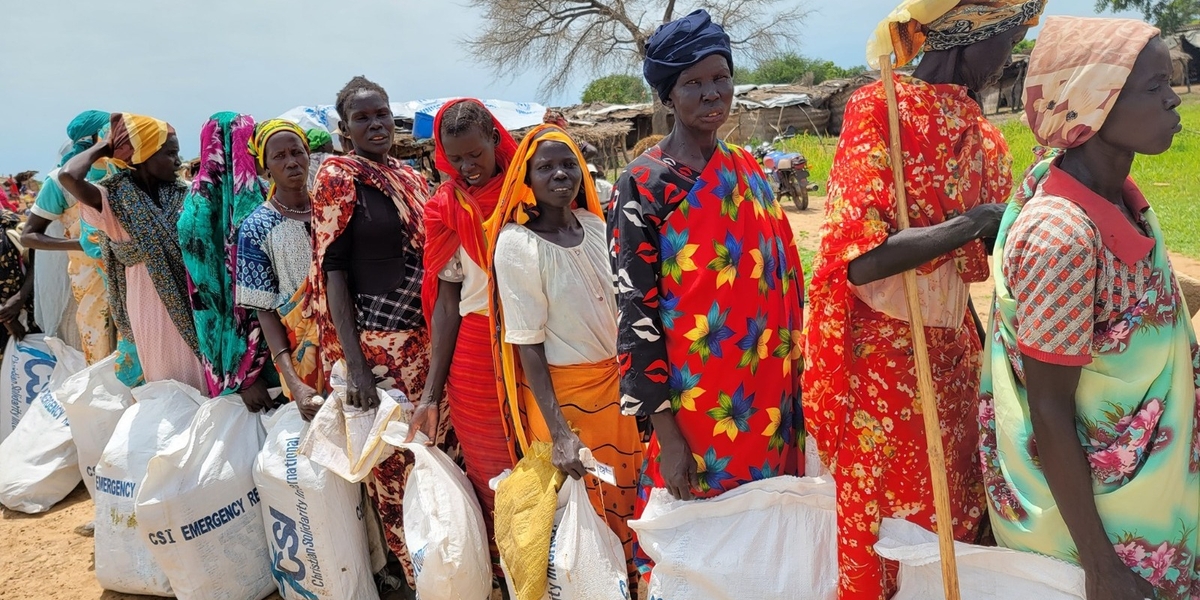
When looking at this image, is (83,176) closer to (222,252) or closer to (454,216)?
(222,252)

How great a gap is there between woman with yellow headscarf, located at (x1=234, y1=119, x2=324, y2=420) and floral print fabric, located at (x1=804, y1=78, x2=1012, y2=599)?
6.98 ft

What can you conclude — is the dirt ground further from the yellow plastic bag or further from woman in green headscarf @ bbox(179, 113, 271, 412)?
the yellow plastic bag

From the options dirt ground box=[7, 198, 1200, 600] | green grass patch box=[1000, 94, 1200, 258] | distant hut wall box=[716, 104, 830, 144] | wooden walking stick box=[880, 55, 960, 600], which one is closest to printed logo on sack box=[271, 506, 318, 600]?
dirt ground box=[7, 198, 1200, 600]

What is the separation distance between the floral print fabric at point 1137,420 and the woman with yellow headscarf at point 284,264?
8.34ft

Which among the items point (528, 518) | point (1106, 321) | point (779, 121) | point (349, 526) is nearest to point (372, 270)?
point (349, 526)

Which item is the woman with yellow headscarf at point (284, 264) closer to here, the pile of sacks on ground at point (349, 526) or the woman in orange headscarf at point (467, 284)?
the pile of sacks on ground at point (349, 526)

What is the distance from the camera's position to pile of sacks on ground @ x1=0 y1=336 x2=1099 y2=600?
1.94 metres

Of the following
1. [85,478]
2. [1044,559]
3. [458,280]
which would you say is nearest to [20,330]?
[85,478]

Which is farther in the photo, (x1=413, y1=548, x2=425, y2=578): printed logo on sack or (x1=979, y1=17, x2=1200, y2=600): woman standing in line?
(x1=413, y1=548, x2=425, y2=578): printed logo on sack

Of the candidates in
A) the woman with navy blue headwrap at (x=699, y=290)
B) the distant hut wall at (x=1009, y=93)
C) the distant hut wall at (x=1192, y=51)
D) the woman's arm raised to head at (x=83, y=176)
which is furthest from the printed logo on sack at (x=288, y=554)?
the distant hut wall at (x=1192, y=51)

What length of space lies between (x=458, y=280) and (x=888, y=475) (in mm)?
1571

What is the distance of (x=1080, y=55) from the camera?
4.44ft

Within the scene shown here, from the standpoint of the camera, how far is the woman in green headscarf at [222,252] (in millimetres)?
3367

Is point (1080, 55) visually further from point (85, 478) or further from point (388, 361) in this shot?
point (85, 478)
